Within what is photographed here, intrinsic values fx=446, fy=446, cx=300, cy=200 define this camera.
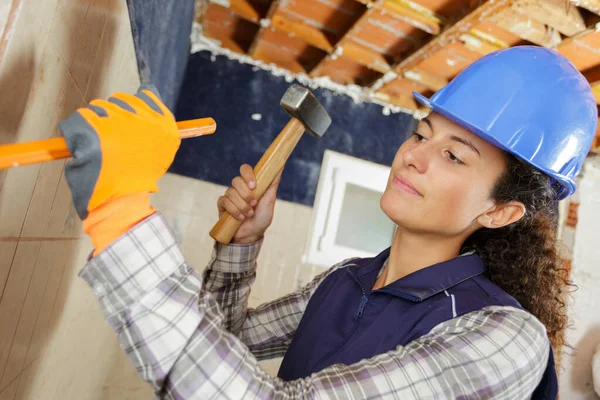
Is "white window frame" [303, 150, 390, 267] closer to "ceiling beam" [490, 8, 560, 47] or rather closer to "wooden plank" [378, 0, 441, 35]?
"wooden plank" [378, 0, 441, 35]

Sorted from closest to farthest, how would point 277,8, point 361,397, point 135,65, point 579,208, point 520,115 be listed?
point 361,397 < point 520,115 < point 135,65 < point 277,8 < point 579,208

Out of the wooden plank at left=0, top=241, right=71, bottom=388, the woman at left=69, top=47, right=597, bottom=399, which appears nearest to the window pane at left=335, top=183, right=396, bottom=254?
the woman at left=69, top=47, right=597, bottom=399

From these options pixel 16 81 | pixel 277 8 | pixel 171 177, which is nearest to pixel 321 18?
pixel 277 8

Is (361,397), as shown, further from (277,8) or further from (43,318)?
(277,8)

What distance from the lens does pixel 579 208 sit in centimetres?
427

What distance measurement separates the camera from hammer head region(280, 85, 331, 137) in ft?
3.92

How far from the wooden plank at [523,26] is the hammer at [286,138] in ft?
6.42

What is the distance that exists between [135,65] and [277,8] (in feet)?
5.64

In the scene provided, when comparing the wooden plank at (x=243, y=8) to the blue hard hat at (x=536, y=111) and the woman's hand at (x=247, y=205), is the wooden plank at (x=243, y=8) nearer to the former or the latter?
the woman's hand at (x=247, y=205)

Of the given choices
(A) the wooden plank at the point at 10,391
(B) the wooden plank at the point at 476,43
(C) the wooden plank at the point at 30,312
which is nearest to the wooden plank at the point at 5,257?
(C) the wooden plank at the point at 30,312

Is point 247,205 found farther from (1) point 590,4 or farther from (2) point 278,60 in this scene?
(2) point 278,60

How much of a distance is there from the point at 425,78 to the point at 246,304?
2.86 meters

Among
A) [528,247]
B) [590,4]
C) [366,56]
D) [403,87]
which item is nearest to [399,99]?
[403,87]

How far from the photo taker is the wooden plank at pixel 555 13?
254 centimetres
